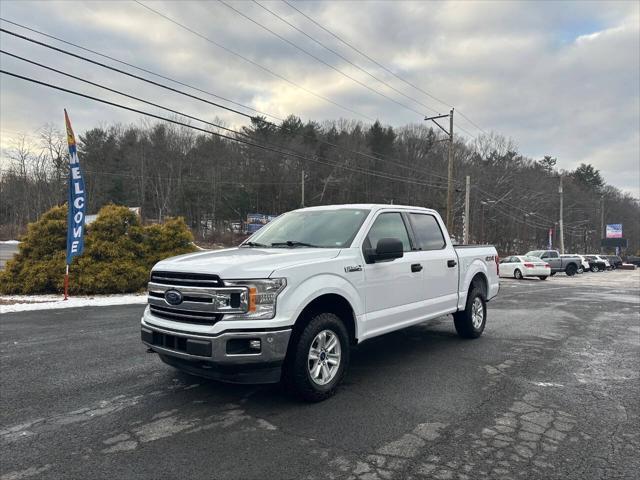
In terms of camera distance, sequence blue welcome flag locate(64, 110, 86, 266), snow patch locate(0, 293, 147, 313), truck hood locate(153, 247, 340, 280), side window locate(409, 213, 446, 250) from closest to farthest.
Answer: truck hood locate(153, 247, 340, 280), side window locate(409, 213, 446, 250), snow patch locate(0, 293, 147, 313), blue welcome flag locate(64, 110, 86, 266)

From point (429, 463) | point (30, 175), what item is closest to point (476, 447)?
point (429, 463)

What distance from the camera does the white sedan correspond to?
25766 mm

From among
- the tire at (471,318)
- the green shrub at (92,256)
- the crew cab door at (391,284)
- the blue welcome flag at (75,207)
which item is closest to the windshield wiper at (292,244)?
the crew cab door at (391,284)

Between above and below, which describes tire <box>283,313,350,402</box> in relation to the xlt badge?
below

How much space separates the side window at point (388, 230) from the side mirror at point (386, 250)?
0.19m

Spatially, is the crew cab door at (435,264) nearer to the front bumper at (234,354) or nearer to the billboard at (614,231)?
the front bumper at (234,354)

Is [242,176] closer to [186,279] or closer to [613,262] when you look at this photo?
[613,262]

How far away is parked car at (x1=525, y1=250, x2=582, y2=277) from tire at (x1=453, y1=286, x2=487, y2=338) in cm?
2687

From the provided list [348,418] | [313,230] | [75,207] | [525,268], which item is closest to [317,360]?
[348,418]

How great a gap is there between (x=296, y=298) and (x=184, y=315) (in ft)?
3.39

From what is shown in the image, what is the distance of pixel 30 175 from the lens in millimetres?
53844

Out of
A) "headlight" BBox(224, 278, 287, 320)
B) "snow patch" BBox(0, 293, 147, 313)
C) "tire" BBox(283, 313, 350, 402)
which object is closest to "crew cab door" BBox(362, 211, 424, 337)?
"tire" BBox(283, 313, 350, 402)

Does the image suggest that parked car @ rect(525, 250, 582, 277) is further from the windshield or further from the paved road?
the windshield

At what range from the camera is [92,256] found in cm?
1265
